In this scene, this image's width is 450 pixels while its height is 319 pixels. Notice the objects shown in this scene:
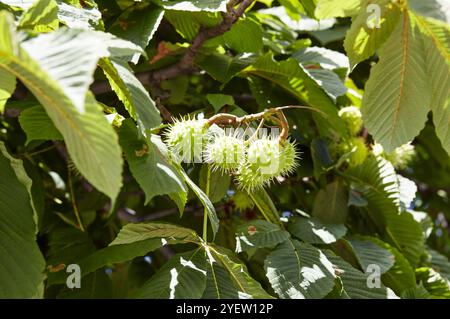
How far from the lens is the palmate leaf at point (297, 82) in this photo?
201 cm

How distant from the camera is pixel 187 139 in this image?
1.56 meters

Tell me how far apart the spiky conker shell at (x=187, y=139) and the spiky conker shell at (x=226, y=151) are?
29 millimetres

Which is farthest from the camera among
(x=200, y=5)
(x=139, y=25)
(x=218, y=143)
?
(x=139, y=25)

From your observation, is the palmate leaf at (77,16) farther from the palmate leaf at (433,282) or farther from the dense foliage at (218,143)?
the palmate leaf at (433,282)

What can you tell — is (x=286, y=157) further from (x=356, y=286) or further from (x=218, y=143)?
(x=356, y=286)

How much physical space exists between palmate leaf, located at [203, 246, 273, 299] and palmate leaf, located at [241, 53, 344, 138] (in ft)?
2.26

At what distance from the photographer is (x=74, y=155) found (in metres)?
1.02

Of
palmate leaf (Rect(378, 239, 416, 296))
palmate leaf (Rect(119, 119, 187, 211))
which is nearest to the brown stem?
palmate leaf (Rect(119, 119, 187, 211))

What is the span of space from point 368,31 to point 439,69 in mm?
189

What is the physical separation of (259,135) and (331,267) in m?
0.38

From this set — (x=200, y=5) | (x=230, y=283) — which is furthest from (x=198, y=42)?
(x=230, y=283)

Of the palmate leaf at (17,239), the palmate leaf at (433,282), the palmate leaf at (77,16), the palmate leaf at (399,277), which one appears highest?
the palmate leaf at (77,16)

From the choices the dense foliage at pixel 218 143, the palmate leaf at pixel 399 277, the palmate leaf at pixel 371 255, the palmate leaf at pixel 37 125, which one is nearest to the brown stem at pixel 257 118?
the dense foliage at pixel 218 143

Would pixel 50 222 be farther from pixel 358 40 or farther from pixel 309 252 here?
pixel 358 40
